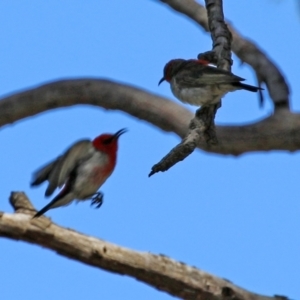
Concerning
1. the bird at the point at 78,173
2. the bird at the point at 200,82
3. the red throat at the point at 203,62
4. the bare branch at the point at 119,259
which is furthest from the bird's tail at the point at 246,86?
the bare branch at the point at 119,259

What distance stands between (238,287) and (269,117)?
1740mm

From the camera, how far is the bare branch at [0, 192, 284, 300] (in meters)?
5.11

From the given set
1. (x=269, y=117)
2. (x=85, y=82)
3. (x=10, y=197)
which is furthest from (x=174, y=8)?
(x=10, y=197)

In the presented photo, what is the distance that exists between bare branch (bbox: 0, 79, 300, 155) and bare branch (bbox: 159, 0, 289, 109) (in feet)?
0.70

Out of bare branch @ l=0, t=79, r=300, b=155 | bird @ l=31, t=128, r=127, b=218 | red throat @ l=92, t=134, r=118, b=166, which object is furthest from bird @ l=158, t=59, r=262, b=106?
bird @ l=31, t=128, r=127, b=218

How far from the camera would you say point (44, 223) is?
5.13 meters

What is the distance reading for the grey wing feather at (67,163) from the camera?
5470 millimetres

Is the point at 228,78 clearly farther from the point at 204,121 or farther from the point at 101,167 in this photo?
the point at 101,167

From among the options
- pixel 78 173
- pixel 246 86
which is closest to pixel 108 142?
pixel 78 173

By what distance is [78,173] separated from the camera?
5758mm

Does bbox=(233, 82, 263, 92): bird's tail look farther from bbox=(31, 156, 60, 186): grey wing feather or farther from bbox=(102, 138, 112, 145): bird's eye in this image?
bbox=(31, 156, 60, 186): grey wing feather

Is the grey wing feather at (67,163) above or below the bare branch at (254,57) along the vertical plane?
below

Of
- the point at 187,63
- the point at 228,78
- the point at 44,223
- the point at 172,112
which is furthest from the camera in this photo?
the point at 172,112

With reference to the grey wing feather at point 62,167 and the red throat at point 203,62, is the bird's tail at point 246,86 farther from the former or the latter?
the grey wing feather at point 62,167
